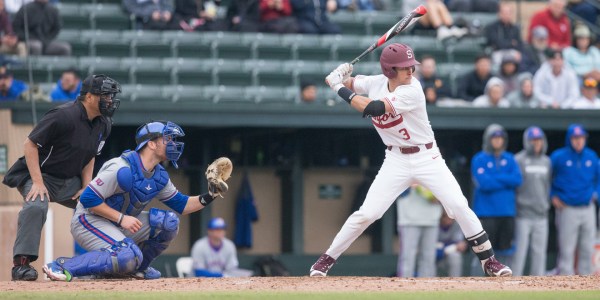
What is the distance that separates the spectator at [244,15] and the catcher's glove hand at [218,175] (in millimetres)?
5931

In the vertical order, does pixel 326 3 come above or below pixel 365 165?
above

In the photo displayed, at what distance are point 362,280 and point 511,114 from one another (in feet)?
17.3

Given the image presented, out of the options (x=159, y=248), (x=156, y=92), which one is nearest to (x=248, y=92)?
(x=156, y=92)

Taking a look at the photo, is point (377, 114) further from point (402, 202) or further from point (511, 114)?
point (511, 114)

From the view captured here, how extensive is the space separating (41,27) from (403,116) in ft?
19.1

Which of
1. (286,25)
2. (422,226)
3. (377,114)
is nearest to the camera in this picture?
(377,114)

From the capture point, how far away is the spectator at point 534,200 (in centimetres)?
1226

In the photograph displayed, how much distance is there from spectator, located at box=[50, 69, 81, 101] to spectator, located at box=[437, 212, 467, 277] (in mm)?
4121

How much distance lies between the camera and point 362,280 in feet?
26.4

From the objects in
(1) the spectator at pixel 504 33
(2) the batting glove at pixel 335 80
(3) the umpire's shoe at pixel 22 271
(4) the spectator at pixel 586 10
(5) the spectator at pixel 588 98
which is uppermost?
(4) the spectator at pixel 586 10

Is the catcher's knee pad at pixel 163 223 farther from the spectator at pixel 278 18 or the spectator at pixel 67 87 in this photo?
the spectator at pixel 278 18

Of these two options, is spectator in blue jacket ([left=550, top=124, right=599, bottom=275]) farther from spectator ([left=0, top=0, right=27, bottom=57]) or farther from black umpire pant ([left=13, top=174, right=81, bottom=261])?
black umpire pant ([left=13, top=174, right=81, bottom=261])

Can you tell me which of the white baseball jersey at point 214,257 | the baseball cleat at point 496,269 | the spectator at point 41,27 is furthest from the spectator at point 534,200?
the spectator at point 41,27

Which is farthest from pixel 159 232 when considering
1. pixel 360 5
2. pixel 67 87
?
pixel 360 5
